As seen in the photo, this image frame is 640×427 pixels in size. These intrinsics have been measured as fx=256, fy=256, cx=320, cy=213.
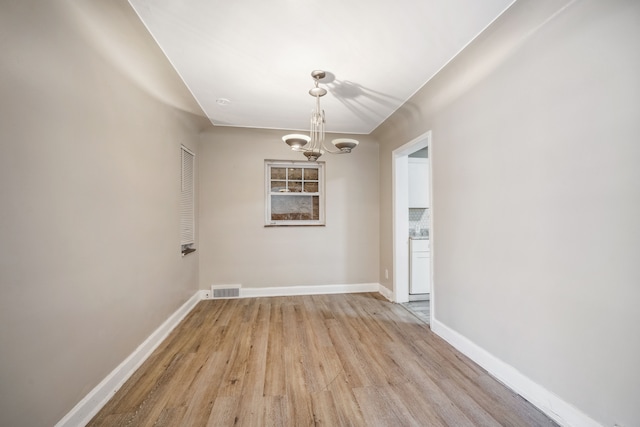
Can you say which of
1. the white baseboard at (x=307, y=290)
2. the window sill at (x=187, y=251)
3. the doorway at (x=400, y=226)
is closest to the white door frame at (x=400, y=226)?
the doorway at (x=400, y=226)

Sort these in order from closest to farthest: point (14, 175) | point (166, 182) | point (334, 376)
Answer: point (14, 175), point (334, 376), point (166, 182)

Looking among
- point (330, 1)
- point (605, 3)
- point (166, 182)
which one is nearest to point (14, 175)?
point (166, 182)

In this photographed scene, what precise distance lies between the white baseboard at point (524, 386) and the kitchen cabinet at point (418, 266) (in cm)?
128

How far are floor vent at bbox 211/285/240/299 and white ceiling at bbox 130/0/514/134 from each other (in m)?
2.62

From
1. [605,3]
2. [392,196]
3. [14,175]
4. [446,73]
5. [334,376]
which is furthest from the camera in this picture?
[392,196]

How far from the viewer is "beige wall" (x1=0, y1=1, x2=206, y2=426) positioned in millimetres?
1156

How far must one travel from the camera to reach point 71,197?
149cm

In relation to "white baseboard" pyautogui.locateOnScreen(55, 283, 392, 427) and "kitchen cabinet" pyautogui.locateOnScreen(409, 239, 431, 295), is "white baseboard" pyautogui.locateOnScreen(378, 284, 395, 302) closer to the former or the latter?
"white baseboard" pyautogui.locateOnScreen(55, 283, 392, 427)

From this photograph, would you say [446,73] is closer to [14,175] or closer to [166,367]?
[14,175]

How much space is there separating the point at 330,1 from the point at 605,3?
1443mm

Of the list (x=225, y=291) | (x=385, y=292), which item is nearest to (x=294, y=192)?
(x=225, y=291)

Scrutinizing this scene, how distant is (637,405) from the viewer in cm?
122

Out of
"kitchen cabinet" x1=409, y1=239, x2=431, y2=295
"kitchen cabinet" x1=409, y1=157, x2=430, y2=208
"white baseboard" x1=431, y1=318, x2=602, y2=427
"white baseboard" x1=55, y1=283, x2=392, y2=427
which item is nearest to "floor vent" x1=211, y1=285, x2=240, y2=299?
"white baseboard" x1=55, y1=283, x2=392, y2=427

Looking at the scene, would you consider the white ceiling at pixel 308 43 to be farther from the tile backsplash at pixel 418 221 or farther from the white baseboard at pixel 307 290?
the white baseboard at pixel 307 290
